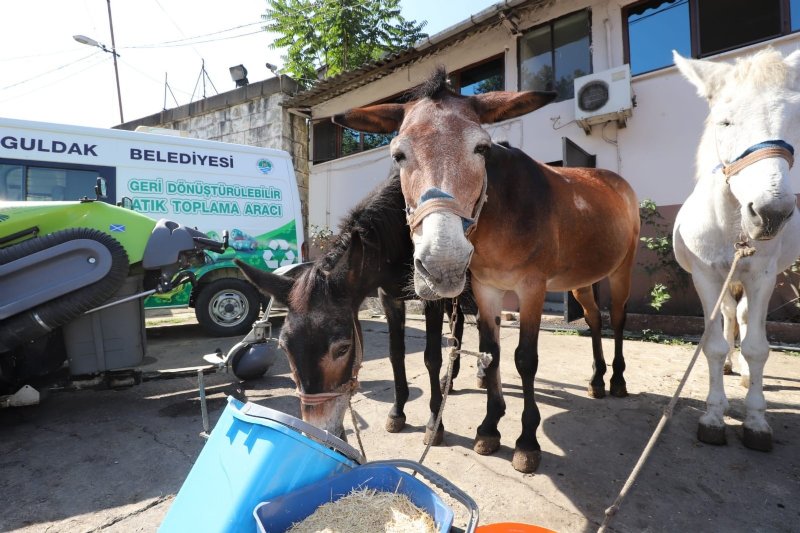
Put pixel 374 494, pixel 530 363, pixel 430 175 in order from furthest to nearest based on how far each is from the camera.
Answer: pixel 530 363 → pixel 430 175 → pixel 374 494

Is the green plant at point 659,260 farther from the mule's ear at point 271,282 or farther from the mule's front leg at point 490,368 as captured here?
the mule's ear at point 271,282

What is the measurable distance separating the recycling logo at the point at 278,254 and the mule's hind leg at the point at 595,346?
162 inches

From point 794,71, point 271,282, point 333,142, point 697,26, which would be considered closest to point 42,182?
point 271,282

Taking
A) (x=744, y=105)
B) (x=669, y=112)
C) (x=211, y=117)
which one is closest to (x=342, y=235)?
(x=744, y=105)

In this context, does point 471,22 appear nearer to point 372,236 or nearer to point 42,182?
point 372,236

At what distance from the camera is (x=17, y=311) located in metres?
2.43

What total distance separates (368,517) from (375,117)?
1.94 m

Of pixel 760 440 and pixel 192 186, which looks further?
pixel 192 186

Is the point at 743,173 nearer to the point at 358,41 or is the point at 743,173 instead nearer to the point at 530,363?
the point at 530,363

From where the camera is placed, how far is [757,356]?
7.34 feet

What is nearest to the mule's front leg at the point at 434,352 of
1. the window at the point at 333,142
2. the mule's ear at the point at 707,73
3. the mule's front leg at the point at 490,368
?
the mule's front leg at the point at 490,368

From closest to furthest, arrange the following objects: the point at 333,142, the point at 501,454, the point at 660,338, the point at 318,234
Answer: the point at 501,454, the point at 660,338, the point at 318,234, the point at 333,142

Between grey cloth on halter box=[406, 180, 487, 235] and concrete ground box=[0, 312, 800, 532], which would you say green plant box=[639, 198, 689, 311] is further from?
grey cloth on halter box=[406, 180, 487, 235]

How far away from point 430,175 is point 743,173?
4.80 feet
